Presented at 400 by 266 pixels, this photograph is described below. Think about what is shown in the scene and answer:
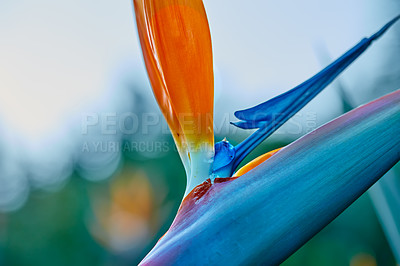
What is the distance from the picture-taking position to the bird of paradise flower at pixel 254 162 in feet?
1.02

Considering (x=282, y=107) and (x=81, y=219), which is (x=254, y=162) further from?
(x=81, y=219)

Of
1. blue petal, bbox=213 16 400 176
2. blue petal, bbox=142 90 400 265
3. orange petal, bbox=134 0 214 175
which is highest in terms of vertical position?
orange petal, bbox=134 0 214 175

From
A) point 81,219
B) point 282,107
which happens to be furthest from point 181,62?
point 81,219

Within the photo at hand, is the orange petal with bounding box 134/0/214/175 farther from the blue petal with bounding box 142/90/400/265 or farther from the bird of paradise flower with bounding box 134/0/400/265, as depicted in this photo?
the blue petal with bounding box 142/90/400/265

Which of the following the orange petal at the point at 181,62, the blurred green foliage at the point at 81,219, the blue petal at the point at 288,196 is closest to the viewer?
the blue petal at the point at 288,196

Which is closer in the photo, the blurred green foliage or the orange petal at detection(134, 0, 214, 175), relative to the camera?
the orange petal at detection(134, 0, 214, 175)

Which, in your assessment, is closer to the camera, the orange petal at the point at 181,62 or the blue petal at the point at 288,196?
the blue petal at the point at 288,196

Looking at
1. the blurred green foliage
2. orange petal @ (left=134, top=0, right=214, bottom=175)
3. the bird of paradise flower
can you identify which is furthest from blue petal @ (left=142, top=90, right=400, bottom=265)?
the blurred green foliage

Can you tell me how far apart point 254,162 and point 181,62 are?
149 mm

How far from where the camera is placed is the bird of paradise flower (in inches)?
12.2

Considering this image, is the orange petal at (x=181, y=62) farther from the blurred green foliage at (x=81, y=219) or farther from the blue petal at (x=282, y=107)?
the blurred green foliage at (x=81, y=219)

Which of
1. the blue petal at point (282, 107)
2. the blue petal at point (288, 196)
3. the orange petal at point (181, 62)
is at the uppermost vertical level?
the orange petal at point (181, 62)

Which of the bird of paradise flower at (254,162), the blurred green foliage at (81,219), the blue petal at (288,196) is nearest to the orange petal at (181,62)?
the bird of paradise flower at (254,162)

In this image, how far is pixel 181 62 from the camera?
422 millimetres
